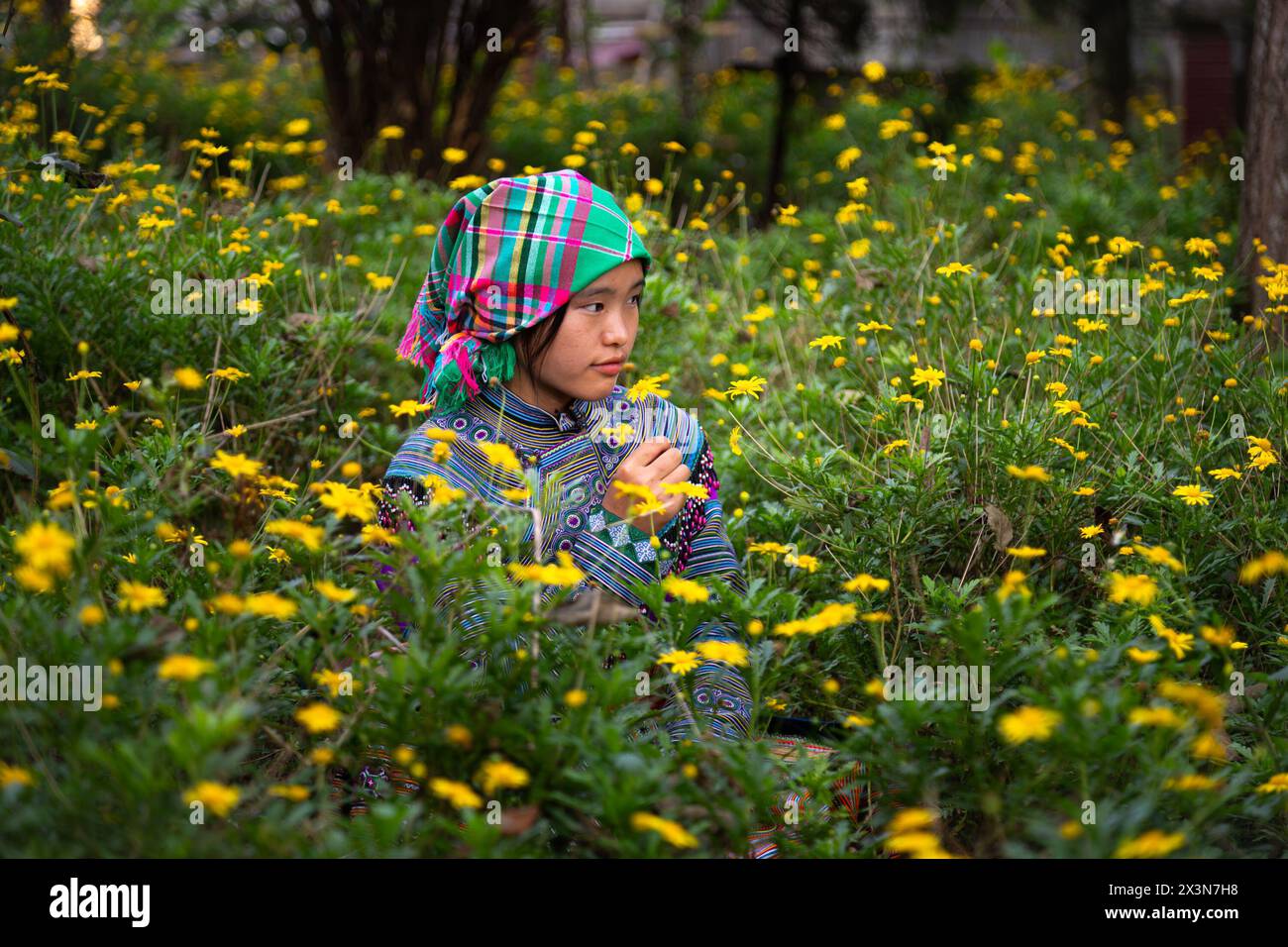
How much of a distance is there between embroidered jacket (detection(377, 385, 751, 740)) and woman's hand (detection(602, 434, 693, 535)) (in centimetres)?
3

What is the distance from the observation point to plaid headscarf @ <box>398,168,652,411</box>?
2.55 meters

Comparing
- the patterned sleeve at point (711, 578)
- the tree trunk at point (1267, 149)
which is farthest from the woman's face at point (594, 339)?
the tree trunk at point (1267, 149)

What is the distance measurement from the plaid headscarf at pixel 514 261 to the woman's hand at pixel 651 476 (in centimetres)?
35

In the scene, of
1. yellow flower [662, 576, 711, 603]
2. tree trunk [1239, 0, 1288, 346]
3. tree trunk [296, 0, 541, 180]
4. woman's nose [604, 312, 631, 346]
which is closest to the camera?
yellow flower [662, 576, 711, 603]

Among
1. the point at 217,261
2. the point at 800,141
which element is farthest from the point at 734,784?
the point at 800,141

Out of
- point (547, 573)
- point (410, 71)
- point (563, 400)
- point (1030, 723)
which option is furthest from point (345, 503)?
point (410, 71)

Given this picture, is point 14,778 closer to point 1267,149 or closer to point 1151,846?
point 1151,846

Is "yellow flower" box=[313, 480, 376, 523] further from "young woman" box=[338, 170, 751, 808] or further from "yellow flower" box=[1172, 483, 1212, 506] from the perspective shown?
"yellow flower" box=[1172, 483, 1212, 506]

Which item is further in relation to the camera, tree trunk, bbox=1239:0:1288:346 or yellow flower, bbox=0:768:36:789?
tree trunk, bbox=1239:0:1288:346

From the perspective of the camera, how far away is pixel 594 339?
2584 mm

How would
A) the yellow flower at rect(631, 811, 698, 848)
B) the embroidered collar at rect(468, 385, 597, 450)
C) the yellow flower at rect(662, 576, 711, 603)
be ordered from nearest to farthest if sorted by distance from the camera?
1. the yellow flower at rect(631, 811, 698, 848)
2. the yellow flower at rect(662, 576, 711, 603)
3. the embroidered collar at rect(468, 385, 597, 450)

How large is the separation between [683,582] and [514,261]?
0.84m

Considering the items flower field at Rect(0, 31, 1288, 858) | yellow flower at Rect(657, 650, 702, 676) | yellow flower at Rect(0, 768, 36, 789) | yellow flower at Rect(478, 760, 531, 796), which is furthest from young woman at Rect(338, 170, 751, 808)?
yellow flower at Rect(0, 768, 36, 789)
